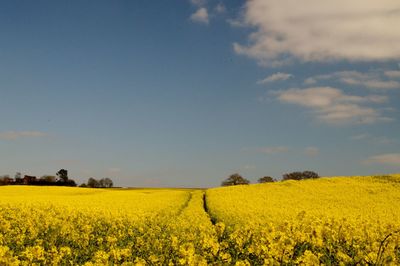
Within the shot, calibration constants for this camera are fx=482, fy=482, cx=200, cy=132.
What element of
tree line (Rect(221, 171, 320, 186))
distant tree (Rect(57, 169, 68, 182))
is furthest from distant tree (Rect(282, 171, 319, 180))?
distant tree (Rect(57, 169, 68, 182))

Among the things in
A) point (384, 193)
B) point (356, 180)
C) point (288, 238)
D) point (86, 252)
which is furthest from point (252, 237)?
point (356, 180)

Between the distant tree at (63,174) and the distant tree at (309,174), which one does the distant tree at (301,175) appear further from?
the distant tree at (63,174)

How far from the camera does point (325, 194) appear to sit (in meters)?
39.9

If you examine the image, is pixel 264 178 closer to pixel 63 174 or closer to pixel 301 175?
pixel 301 175

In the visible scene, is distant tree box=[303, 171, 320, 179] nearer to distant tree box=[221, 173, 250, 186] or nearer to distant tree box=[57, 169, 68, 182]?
distant tree box=[221, 173, 250, 186]

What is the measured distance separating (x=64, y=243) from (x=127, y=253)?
19.6ft

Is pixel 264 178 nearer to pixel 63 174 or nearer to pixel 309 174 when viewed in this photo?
pixel 309 174

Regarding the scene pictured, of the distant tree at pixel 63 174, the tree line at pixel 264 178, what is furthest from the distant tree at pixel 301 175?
the distant tree at pixel 63 174

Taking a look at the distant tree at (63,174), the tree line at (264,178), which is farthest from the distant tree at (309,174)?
the distant tree at (63,174)

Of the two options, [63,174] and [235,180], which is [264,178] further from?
[63,174]

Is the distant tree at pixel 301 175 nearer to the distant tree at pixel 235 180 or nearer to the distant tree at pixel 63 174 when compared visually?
the distant tree at pixel 235 180

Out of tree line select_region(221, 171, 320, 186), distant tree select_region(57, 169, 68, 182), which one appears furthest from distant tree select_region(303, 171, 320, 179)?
distant tree select_region(57, 169, 68, 182)

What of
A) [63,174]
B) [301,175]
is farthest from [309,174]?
[63,174]

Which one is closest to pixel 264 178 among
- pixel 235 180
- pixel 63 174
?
pixel 235 180
